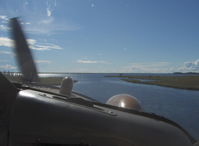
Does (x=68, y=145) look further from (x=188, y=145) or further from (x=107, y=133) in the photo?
(x=188, y=145)

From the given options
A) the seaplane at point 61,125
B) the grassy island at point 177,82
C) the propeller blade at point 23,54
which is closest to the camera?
the seaplane at point 61,125

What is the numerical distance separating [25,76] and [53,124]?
2409 millimetres

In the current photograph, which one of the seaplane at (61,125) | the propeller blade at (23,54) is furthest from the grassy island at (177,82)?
the seaplane at (61,125)

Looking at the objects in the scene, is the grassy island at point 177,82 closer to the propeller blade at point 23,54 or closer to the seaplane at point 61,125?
the propeller blade at point 23,54

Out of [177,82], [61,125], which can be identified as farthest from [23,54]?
[177,82]

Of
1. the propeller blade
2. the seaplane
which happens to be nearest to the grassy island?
the propeller blade

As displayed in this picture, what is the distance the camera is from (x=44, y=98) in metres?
1.99

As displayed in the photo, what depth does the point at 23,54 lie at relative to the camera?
3613 mm

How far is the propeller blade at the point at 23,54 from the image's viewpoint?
3332mm

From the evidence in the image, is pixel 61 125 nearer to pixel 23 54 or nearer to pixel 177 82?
pixel 23 54

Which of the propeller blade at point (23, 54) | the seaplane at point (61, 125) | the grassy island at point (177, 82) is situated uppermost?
the propeller blade at point (23, 54)

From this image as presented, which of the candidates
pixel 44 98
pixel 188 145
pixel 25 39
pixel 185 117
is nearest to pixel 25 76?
pixel 25 39

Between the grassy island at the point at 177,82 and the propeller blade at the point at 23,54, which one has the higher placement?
the propeller blade at the point at 23,54

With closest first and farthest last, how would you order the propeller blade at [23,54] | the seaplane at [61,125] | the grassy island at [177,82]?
1. the seaplane at [61,125]
2. the propeller blade at [23,54]
3. the grassy island at [177,82]
